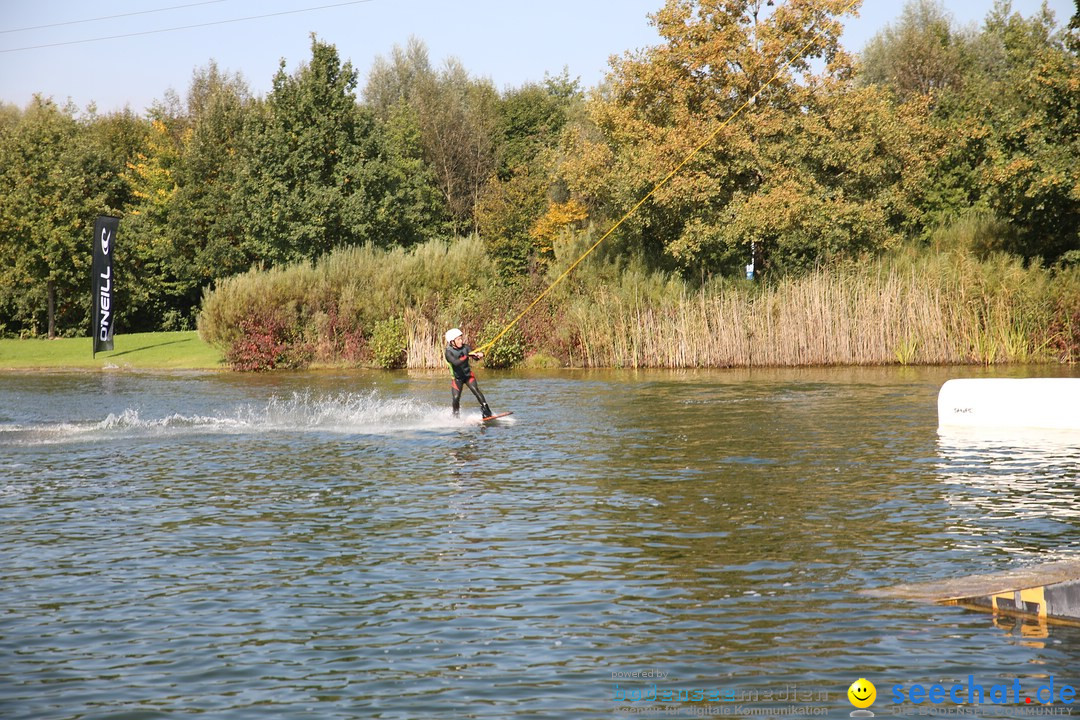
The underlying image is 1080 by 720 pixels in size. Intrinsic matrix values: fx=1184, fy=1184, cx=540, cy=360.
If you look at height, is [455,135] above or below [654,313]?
above

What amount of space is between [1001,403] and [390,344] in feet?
77.4

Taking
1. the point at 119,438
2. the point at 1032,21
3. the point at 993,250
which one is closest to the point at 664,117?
the point at 993,250

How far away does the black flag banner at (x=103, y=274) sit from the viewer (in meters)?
43.3

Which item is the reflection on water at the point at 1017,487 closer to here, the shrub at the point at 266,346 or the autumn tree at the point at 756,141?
the autumn tree at the point at 756,141

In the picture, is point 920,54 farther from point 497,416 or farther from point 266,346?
point 497,416

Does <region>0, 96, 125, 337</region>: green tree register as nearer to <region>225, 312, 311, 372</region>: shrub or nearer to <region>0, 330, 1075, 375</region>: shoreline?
<region>0, 330, 1075, 375</region>: shoreline

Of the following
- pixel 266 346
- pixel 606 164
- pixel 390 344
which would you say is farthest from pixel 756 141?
pixel 266 346

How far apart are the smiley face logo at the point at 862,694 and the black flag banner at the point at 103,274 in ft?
132

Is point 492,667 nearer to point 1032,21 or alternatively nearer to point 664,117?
point 664,117

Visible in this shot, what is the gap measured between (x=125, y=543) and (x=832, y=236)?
28671 millimetres

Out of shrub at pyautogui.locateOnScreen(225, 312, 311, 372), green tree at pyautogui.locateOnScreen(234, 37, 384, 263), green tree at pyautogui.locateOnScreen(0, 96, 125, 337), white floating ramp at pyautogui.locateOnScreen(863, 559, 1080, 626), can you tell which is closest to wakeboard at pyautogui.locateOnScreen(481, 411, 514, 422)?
white floating ramp at pyautogui.locateOnScreen(863, 559, 1080, 626)

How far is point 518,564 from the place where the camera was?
37.1 ft

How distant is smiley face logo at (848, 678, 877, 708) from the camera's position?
7.50 meters

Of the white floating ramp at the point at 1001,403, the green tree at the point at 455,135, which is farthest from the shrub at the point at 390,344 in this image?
the green tree at the point at 455,135
